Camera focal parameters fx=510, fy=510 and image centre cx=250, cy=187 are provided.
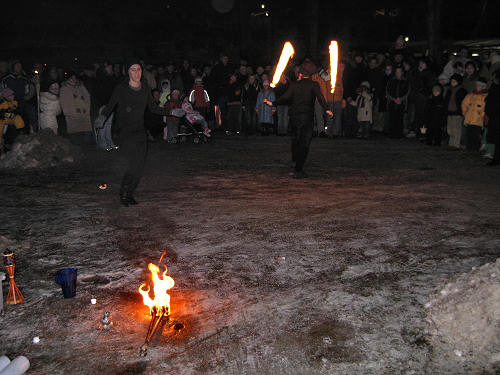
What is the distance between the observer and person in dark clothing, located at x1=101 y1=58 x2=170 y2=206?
25.8ft

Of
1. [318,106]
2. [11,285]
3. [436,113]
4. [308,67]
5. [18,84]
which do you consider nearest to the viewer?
[11,285]

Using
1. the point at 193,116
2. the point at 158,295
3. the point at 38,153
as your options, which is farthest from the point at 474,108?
the point at 158,295

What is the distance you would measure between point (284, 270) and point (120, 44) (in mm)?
31039

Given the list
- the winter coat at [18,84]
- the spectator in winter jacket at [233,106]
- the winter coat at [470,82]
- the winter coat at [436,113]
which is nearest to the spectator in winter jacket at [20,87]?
the winter coat at [18,84]

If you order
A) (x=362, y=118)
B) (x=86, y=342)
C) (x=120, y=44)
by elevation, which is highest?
(x=120, y=44)

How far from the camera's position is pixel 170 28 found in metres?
33.7

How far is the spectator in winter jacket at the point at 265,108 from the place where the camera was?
17.0m

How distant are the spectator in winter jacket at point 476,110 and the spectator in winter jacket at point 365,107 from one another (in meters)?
3.50

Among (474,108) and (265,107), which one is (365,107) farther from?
(474,108)

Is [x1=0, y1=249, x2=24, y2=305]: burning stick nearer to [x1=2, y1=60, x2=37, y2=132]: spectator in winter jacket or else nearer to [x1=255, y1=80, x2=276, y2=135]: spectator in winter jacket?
[x1=2, y1=60, x2=37, y2=132]: spectator in winter jacket

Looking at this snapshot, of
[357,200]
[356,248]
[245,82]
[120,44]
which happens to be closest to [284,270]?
[356,248]

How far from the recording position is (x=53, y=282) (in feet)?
16.8

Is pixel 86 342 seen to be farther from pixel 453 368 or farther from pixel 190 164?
pixel 190 164

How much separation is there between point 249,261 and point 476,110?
31.9ft
